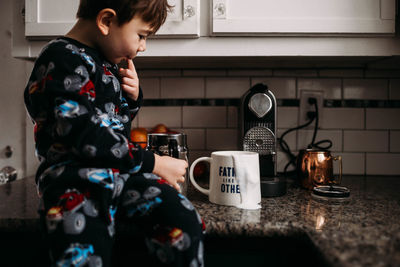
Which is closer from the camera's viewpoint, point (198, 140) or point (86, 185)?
point (86, 185)

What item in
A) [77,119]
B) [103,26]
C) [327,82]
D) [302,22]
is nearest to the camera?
[77,119]

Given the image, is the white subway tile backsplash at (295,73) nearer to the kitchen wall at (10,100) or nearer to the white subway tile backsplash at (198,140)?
the white subway tile backsplash at (198,140)

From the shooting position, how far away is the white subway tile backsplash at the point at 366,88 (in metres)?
1.32

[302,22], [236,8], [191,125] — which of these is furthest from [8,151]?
[302,22]

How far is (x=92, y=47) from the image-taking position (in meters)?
0.76

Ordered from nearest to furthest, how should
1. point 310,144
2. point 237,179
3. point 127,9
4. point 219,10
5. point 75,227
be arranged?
1. point 75,227
2. point 127,9
3. point 237,179
4. point 219,10
5. point 310,144

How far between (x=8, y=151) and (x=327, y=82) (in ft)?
4.44

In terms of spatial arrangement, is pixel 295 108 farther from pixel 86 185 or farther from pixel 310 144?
pixel 86 185

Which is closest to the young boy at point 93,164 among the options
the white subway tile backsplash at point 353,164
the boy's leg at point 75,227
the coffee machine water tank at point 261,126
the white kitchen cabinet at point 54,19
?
the boy's leg at point 75,227

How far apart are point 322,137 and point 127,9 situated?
96 centimetres

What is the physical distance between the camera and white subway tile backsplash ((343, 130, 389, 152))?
4.37 feet

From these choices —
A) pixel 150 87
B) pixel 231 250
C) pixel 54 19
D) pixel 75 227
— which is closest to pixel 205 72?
pixel 150 87

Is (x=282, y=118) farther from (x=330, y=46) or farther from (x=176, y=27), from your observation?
(x=176, y=27)

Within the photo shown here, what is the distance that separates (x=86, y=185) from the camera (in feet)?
2.09
